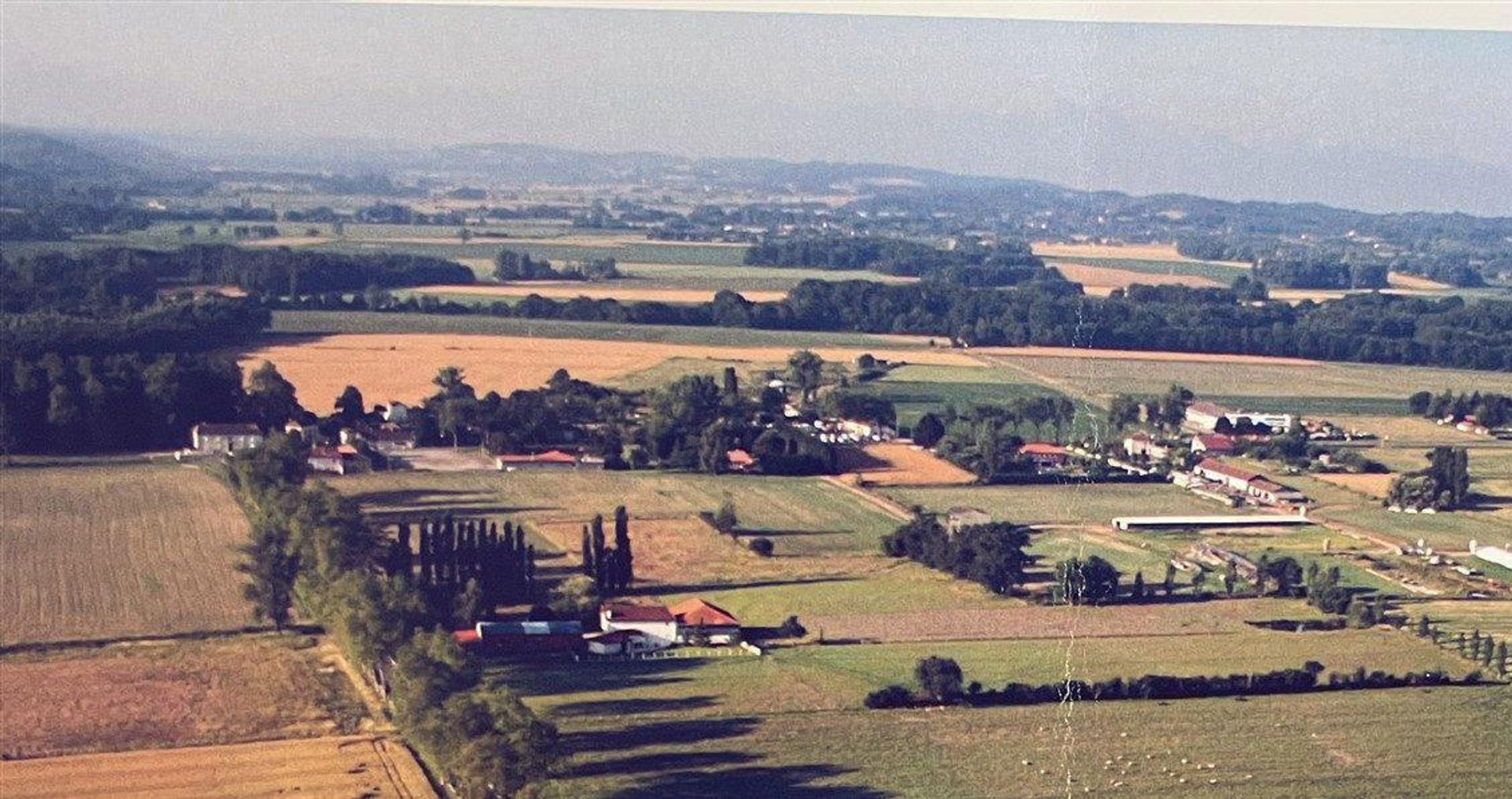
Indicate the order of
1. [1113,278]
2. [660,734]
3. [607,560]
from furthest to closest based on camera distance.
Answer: [1113,278]
[607,560]
[660,734]

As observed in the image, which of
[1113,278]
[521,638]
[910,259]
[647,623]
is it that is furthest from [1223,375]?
[521,638]

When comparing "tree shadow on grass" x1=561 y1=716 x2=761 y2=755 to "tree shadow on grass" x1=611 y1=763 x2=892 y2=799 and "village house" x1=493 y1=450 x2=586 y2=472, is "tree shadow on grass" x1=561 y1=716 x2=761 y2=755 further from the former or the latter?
"village house" x1=493 y1=450 x2=586 y2=472

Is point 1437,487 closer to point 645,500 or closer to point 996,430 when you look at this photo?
point 996,430

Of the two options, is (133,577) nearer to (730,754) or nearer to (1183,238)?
(730,754)

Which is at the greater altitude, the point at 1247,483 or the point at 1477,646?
the point at 1477,646

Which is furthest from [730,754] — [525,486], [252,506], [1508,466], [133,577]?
[1508,466]

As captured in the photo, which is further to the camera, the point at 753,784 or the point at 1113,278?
the point at 1113,278
